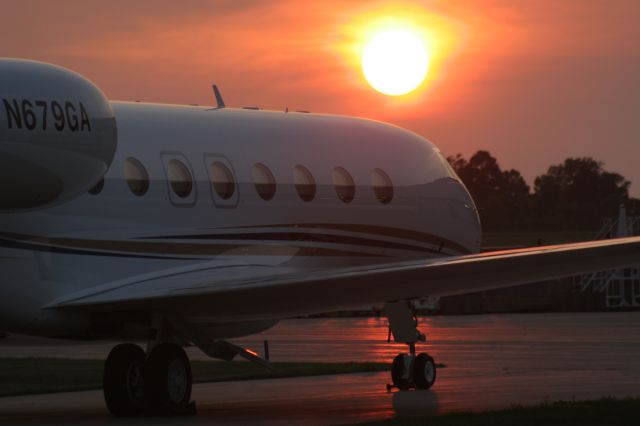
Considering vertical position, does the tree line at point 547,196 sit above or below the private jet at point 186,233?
above

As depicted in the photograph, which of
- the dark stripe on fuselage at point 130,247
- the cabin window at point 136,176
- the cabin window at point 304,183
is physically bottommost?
the dark stripe on fuselage at point 130,247

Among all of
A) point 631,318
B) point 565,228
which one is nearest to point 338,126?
point 631,318

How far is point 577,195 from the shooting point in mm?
168875

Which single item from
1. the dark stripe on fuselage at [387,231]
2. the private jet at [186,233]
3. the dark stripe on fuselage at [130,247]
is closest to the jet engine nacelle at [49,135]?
the private jet at [186,233]

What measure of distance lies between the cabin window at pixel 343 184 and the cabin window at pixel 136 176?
429 centimetres

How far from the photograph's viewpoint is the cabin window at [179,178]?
70.9ft

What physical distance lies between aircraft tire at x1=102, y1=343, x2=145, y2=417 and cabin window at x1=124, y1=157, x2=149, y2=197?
2135 millimetres

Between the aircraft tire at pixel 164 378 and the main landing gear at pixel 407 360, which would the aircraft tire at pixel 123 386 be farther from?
the main landing gear at pixel 407 360

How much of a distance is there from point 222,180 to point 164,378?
313 cm

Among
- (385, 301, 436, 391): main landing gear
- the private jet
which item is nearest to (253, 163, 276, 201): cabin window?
the private jet

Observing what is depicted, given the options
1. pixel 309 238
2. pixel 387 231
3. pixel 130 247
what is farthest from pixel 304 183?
pixel 130 247

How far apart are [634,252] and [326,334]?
29.7 m

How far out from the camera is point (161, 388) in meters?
20.7

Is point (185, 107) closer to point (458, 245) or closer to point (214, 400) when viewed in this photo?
point (214, 400)
